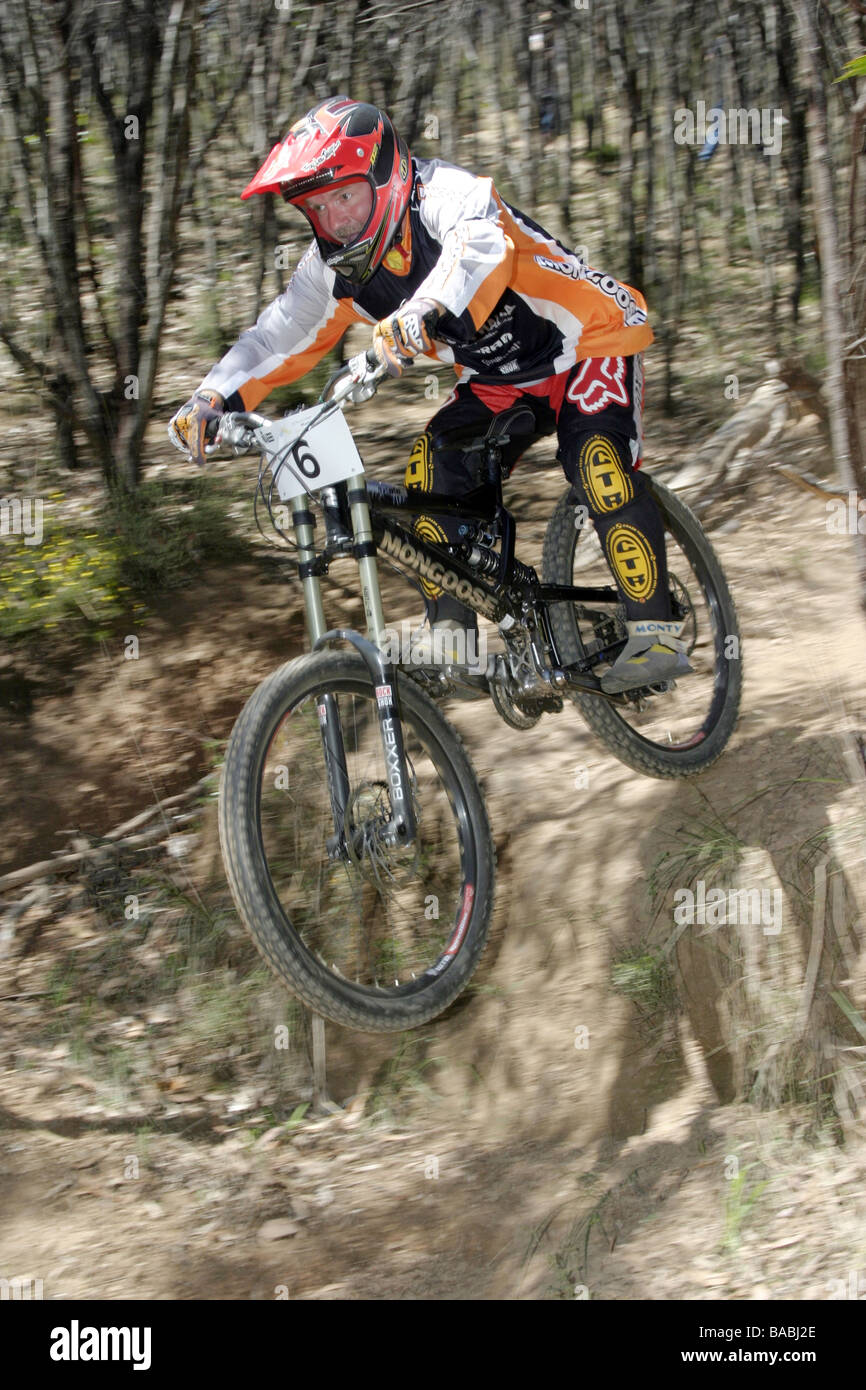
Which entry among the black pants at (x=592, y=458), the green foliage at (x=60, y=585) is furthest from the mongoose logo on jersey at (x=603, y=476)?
the green foliage at (x=60, y=585)

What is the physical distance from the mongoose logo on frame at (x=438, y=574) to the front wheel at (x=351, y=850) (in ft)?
1.15

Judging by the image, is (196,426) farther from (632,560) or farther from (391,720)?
(632,560)

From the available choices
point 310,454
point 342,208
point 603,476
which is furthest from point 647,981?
point 342,208

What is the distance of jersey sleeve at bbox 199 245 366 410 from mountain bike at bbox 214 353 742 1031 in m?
0.36

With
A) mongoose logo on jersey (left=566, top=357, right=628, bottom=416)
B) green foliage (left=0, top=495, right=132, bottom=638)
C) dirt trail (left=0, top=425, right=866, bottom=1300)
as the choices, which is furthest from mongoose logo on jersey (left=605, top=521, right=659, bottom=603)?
green foliage (left=0, top=495, right=132, bottom=638)

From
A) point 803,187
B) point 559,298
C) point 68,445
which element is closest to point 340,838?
point 559,298

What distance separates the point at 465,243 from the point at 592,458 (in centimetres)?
90

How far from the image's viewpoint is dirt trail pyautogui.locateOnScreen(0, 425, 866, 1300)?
304cm

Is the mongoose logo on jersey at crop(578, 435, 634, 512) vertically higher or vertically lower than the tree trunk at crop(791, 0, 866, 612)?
lower

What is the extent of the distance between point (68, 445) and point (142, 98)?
1402mm

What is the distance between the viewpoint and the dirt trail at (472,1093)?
304 centimetres

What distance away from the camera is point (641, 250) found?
5.71m

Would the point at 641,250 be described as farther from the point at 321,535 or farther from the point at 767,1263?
the point at 767,1263

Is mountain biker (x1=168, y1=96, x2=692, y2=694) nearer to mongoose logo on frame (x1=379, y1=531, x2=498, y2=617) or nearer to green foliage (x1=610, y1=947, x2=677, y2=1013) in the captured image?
mongoose logo on frame (x1=379, y1=531, x2=498, y2=617)
